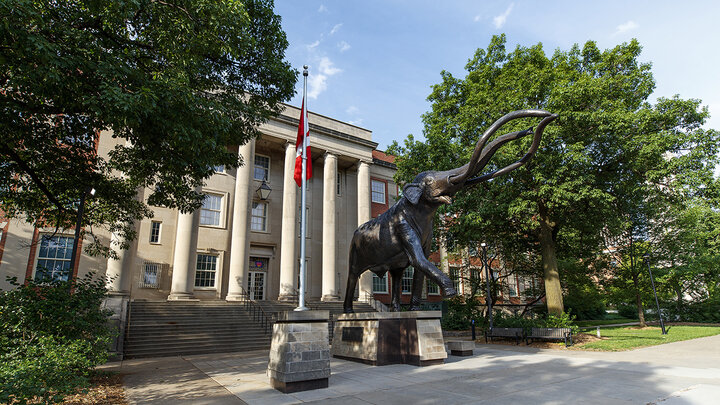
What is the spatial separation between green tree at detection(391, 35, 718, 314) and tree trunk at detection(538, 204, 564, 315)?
0.15 ft

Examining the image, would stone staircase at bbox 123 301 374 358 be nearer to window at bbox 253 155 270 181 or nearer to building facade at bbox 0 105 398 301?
building facade at bbox 0 105 398 301

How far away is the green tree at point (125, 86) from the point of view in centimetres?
691

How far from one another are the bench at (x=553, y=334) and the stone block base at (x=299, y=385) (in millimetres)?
10880

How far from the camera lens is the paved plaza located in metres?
5.86

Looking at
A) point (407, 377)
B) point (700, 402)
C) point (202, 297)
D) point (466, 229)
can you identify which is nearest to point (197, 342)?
point (202, 297)

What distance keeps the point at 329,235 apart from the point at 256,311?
716cm

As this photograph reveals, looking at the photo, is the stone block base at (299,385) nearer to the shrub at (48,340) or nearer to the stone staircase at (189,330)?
the shrub at (48,340)

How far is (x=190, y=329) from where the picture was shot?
1566 cm

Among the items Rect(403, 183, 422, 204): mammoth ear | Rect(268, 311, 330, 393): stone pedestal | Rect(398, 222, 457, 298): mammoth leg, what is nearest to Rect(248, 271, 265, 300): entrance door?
Rect(398, 222, 457, 298): mammoth leg

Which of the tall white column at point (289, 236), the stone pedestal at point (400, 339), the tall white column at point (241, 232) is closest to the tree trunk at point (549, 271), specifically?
the stone pedestal at point (400, 339)

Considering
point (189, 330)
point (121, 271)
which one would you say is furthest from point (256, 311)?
point (121, 271)

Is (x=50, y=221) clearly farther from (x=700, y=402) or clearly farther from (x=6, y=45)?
(x=700, y=402)

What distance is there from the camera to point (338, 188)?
29.5 m

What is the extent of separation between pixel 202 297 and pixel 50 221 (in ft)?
36.5
